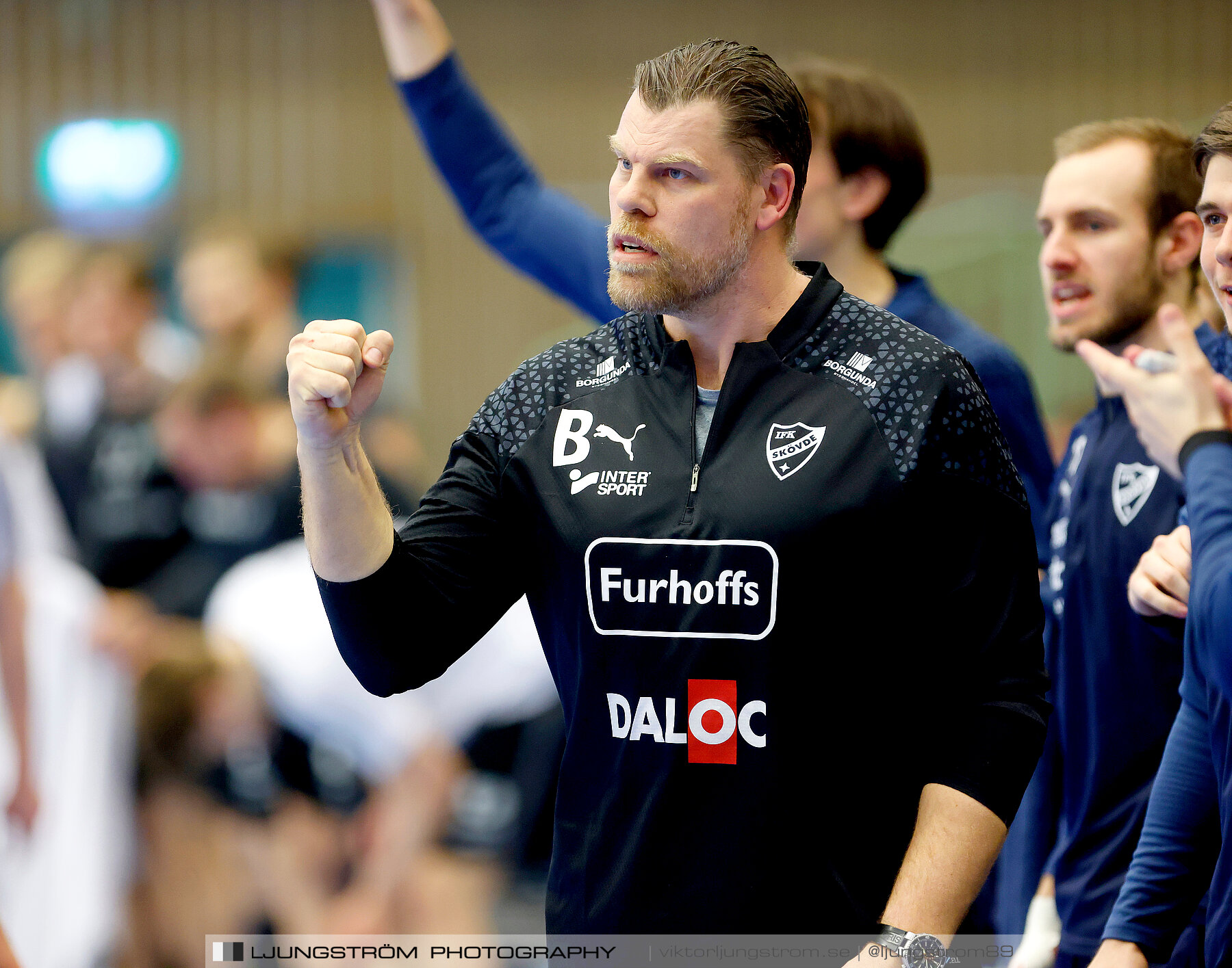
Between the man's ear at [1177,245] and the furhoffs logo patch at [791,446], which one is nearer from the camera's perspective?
the furhoffs logo patch at [791,446]

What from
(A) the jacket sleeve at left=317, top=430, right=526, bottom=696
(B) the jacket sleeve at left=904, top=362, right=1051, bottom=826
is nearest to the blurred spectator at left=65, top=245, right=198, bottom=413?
(A) the jacket sleeve at left=317, top=430, right=526, bottom=696

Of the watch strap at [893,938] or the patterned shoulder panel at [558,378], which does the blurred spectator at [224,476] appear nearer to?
the patterned shoulder panel at [558,378]

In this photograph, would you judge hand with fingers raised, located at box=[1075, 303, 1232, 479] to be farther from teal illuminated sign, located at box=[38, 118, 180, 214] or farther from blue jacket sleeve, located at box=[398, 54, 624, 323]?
teal illuminated sign, located at box=[38, 118, 180, 214]

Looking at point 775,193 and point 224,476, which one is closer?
point 775,193

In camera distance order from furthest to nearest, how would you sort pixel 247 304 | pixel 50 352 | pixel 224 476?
pixel 50 352, pixel 247 304, pixel 224 476

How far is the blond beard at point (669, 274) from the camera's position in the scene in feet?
7.50

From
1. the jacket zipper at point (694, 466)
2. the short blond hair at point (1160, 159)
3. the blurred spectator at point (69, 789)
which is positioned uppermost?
the short blond hair at point (1160, 159)

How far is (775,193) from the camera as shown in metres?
2.39

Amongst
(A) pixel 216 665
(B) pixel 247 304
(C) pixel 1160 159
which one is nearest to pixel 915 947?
(C) pixel 1160 159

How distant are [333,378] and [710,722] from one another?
0.75m

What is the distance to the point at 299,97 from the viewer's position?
9766 millimetres

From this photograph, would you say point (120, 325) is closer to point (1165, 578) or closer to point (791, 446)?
point (791, 446)

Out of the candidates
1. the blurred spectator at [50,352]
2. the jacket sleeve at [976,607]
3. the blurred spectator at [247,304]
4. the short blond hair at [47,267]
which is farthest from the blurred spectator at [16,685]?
the jacket sleeve at [976,607]

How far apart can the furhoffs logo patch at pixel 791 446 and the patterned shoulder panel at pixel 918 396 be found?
98mm
